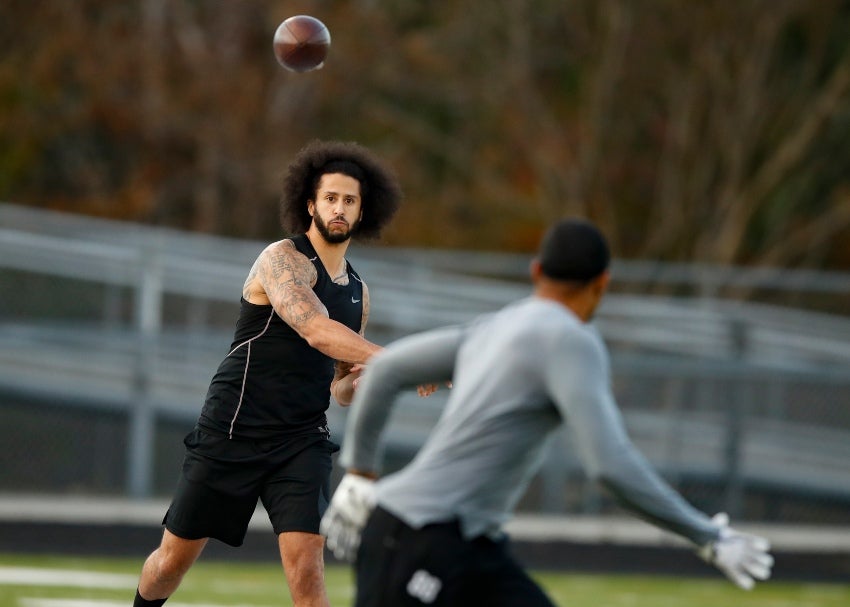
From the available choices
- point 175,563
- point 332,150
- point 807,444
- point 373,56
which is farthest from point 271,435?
point 373,56

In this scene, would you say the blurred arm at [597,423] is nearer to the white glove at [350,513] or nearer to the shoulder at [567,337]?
the shoulder at [567,337]

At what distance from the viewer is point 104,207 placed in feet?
86.6

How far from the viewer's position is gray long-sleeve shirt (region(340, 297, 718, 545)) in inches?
179

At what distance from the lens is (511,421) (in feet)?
15.4

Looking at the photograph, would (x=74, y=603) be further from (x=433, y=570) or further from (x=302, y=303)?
(x=433, y=570)

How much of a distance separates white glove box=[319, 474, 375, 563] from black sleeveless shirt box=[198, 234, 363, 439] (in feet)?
5.83

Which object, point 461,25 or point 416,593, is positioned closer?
point 416,593

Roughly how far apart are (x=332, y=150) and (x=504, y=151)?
2012 cm

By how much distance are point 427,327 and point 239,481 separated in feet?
27.4

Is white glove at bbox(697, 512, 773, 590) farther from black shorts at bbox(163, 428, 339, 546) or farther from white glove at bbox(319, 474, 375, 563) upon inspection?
black shorts at bbox(163, 428, 339, 546)

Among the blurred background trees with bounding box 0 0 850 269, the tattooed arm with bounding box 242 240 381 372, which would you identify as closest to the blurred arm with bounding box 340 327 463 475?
the tattooed arm with bounding box 242 240 381 372

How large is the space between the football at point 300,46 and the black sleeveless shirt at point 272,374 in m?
1.48

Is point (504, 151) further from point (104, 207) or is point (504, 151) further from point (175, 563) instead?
point (175, 563)

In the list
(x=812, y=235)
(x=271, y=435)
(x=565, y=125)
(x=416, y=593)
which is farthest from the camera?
(x=565, y=125)
